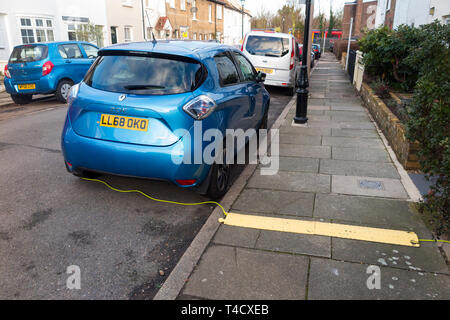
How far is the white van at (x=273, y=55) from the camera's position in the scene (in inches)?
500

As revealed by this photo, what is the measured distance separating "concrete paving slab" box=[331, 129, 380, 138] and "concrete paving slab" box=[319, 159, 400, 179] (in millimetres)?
1836

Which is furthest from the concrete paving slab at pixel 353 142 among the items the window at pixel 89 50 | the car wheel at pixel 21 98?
the car wheel at pixel 21 98

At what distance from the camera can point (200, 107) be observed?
12.8 ft

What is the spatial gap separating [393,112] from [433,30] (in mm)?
3763

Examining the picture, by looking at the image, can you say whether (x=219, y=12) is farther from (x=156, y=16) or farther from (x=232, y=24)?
(x=156, y=16)

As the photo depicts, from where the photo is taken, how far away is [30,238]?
140 inches

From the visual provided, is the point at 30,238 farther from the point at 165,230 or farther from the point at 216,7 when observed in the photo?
the point at 216,7

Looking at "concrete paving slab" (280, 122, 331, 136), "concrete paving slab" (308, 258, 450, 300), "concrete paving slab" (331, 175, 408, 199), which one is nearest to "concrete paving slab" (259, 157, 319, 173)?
"concrete paving slab" (331, 175, 408, 199)

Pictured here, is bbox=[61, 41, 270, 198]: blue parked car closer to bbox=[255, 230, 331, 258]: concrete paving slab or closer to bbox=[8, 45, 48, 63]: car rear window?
bbox=[255, 230, 331, 258]: concrete paving slab

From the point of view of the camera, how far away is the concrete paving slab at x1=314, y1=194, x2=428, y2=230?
3839 mm

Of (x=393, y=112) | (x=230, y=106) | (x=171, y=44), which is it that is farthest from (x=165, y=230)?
(x=393, y=112)

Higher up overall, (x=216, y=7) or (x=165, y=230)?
(x=216, y=7)

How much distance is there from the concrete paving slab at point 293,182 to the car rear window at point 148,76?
166cm

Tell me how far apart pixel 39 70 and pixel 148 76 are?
836 cm
